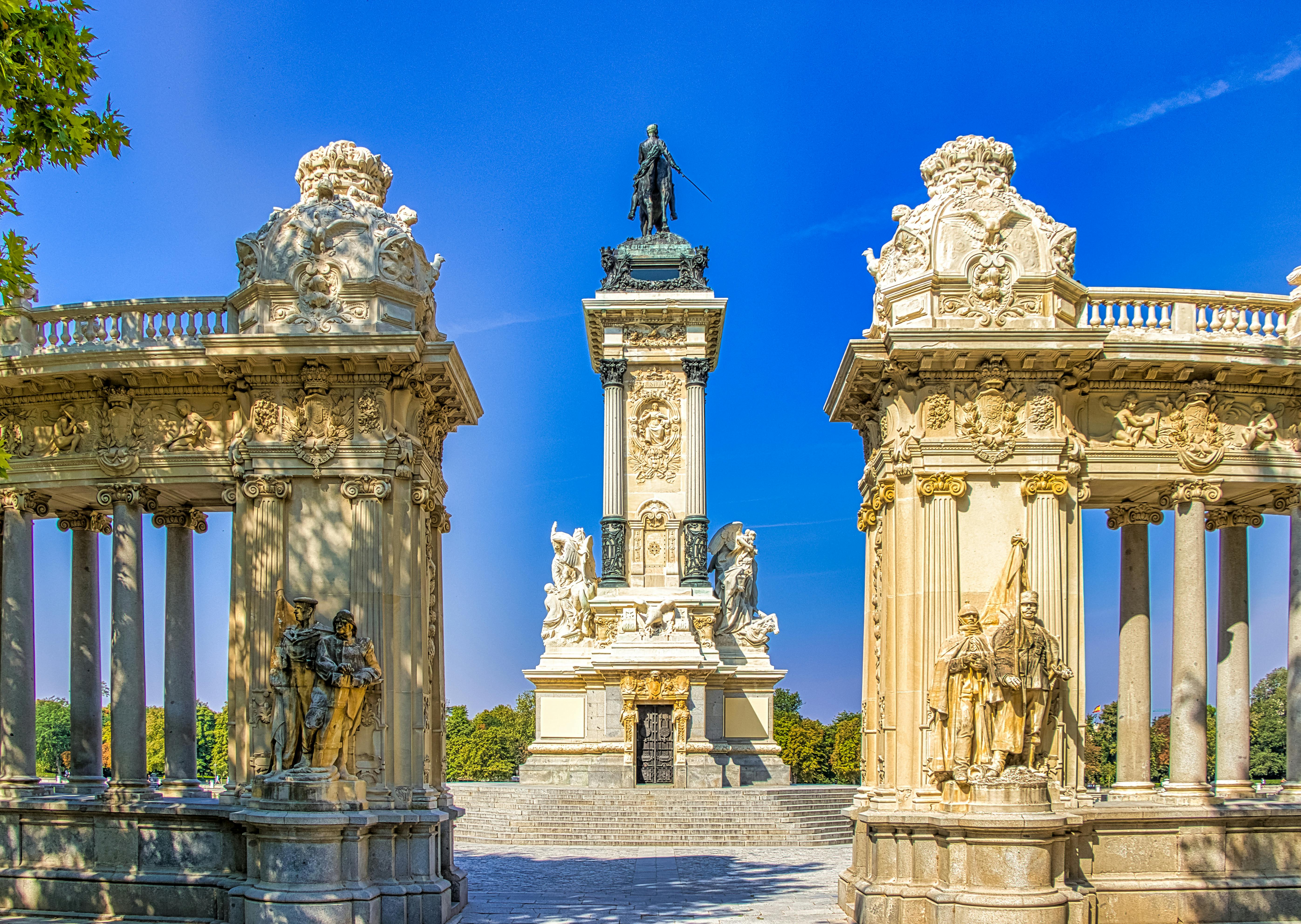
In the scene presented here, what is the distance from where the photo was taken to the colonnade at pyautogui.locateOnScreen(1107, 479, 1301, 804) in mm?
16734

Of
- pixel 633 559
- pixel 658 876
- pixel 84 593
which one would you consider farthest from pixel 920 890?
pixel 633 559

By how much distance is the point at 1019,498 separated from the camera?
639 inches

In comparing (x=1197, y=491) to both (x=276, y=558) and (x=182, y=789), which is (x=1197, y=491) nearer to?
(x=276, y=558)

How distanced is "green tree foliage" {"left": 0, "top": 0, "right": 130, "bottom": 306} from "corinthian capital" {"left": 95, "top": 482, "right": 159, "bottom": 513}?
3.81 meters

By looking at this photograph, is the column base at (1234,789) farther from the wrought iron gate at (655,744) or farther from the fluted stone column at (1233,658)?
the wrought iron gate at (655,744)

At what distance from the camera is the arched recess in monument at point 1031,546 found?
602 inches

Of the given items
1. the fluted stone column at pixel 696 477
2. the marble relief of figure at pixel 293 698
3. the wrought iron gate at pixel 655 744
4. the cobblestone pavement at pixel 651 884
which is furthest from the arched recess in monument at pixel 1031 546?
the fluted stone column at pixel 696 477

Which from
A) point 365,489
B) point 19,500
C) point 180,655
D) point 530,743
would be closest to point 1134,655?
point 365,489

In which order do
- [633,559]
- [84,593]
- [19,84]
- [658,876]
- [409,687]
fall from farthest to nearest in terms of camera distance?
[633,559]
[658,876]
[84,593]
[409,687]
[19,84]

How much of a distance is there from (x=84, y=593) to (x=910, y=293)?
1290cm

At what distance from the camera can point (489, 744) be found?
6366cm

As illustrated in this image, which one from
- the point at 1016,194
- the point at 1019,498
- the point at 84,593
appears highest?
the point at 1016,194

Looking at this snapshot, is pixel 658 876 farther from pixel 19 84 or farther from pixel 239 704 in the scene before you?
pixel 19 84

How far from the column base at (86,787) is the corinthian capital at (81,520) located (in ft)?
12.2
